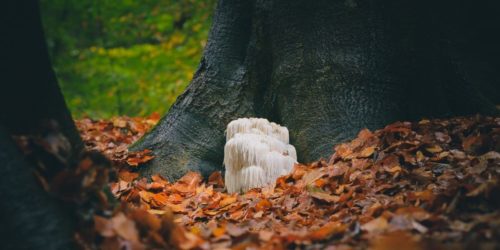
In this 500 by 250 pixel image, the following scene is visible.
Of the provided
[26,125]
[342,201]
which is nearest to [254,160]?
[342,201]

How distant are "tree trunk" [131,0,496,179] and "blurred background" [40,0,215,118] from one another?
5391mm

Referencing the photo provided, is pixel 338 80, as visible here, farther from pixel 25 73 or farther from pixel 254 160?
pixel 25 73

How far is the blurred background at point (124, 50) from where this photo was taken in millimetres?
9742

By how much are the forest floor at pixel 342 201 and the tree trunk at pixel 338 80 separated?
0.24 m

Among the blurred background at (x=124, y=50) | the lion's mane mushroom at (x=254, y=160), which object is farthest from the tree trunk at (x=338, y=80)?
the blurred background at (x=124, y=50)

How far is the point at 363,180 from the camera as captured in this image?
291 cm

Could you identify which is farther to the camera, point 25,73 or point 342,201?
point 342,201

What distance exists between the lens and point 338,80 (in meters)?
3.77

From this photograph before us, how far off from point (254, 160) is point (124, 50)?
7.86 meters

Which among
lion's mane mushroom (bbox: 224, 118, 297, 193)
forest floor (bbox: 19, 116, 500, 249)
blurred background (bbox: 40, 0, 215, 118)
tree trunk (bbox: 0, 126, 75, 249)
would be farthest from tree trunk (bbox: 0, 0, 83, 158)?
blurred background (bbox: 40, 0, 215, 118)

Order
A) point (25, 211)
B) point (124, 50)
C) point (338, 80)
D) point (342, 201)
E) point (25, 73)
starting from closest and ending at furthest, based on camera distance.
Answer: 1. point (25, 211)
2. point (25, 73)
3. point (342, 201)
4. point (338, 80)
5. point (124, 50)

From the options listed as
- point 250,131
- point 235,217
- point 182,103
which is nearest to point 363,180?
point 235,217

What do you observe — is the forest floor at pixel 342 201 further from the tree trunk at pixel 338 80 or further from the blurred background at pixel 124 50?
the blurred background at pixel 124 50

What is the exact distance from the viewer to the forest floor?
1.84 metres
